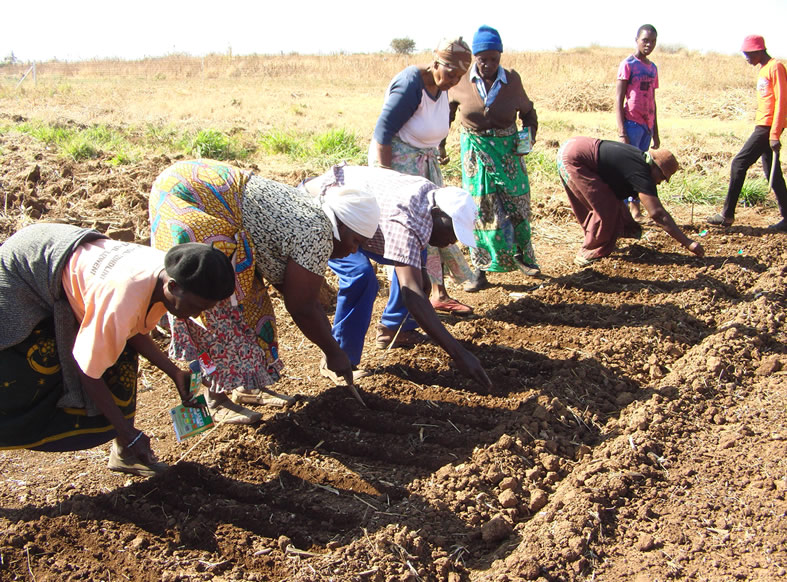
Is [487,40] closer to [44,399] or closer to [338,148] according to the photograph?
[44,399]

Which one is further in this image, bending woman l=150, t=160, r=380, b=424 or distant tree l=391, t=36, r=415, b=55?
distant tree l=391, t=36, r=415, b=55

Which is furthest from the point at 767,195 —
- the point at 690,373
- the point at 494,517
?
the point at 494,517

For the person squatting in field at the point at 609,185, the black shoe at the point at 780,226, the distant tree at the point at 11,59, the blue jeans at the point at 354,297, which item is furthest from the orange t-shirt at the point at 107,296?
the distant tree at the point at 11,59

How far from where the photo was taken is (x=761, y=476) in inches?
135

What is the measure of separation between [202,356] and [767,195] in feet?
23.1

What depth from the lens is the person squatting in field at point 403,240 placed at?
3609 mm

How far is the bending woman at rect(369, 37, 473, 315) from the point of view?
4.52 meters

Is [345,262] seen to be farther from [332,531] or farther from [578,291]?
[578,291]

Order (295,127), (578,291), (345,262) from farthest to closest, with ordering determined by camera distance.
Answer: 1. (295,127)
2. (578,291)
3. (345,262)

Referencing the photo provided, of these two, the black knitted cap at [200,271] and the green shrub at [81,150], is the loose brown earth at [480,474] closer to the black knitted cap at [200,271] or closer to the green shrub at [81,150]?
the black knitted cap at [200,271]

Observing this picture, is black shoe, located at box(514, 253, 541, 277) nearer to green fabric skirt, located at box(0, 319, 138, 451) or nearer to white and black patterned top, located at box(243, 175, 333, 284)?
white and black patterned top, located at box(243, 175, 333, 284)

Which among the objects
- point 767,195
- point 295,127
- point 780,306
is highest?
point 295,127

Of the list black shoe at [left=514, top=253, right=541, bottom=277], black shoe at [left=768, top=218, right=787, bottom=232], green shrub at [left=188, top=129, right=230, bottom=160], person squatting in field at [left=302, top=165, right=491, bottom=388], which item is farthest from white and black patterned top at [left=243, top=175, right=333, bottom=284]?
green shrub at [left=188, top=129, right=230, bottom=160]

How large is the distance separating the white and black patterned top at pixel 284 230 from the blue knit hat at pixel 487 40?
7.80 ft
